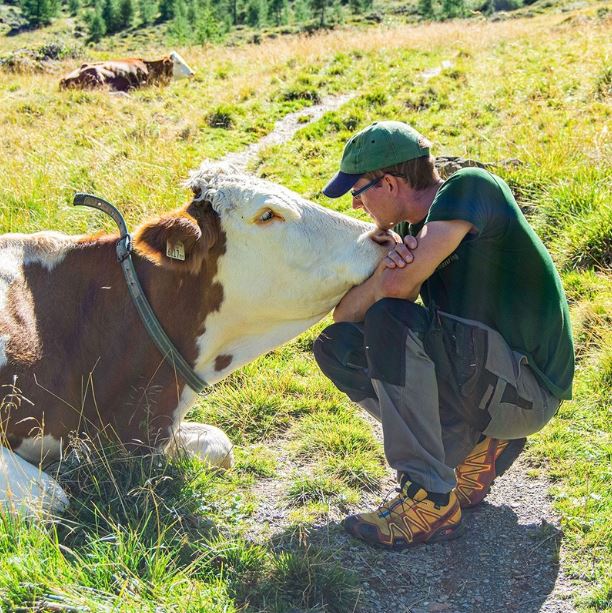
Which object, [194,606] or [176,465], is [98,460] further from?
[194,606]

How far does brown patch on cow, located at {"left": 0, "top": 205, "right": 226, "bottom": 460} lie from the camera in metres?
3.79

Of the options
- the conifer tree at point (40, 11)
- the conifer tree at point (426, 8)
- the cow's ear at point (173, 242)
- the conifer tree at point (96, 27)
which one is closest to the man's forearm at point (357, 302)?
the cow's ear at point (173, 242)

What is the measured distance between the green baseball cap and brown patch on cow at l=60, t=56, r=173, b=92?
1218 centimetres

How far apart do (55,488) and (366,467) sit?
169 centimetres

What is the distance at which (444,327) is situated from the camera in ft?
12.0

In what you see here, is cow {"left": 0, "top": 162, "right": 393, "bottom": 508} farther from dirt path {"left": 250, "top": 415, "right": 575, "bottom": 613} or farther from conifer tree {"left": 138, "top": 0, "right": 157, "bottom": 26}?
conifer tree {"left": 138, "top": 0, "right": 157, "bottom": 26}

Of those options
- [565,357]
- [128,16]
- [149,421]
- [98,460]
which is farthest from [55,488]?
[128,16]

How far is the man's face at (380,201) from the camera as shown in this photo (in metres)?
3.79

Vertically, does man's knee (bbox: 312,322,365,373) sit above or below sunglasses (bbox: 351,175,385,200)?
below

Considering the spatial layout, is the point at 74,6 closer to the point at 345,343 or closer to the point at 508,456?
the point at 345,343

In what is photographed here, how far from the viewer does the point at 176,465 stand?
3871 millimetres

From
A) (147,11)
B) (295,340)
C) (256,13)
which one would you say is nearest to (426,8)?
(256,13)

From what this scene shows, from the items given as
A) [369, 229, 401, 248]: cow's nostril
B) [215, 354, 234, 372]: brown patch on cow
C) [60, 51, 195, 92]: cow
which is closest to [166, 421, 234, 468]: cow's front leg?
[215, 354, 234, 372]: brown patch on cow

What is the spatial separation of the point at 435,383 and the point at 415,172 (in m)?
1.00
